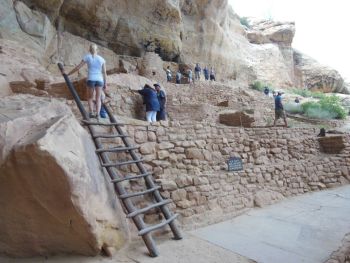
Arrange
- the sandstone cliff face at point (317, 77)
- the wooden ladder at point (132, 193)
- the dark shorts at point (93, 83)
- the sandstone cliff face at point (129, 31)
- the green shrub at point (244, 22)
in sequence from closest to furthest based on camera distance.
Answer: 1. the wooden ladder at point (132, 193)
2. the dark shorts at point (93, 83)
3. the sandstone cliff face at point (129, 31)
4. the sandstone cliff face at point (317, 77)
5. the green shrub at point (244, 22)

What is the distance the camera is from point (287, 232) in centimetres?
466

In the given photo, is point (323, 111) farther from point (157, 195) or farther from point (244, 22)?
point (244, 22)

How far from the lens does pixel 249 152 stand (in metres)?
6.74

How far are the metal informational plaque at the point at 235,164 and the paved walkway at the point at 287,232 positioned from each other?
815 millimetres

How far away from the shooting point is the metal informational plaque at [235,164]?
5816 mm

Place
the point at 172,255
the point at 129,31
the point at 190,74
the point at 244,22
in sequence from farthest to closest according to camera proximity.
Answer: the point at 244,22
the point at 190,74
the point at 129,31
the point at 172,255

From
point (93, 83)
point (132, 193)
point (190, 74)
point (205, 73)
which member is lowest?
point (132, 193)

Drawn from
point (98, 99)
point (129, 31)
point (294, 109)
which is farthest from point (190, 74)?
point (98, 99)

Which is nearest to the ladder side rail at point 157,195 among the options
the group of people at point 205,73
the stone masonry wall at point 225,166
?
the stone masonry wall at point 225,166

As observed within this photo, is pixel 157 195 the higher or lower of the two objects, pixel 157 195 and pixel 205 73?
the lower

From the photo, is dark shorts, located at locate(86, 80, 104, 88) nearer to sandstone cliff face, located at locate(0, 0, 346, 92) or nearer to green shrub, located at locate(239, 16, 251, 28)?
sandstone cliff face, located at locate(0, 0, 346, 92)

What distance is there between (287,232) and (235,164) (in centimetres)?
161

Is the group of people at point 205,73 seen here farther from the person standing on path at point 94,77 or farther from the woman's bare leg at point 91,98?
the woman's bare leg at point 91,98

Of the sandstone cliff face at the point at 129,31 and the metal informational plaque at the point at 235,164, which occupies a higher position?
the sandstone cliff face at the point at 129,31
